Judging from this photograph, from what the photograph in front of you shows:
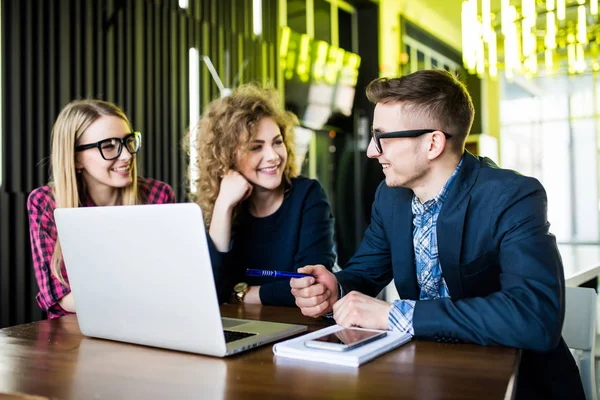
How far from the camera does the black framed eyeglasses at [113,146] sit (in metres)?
2.29

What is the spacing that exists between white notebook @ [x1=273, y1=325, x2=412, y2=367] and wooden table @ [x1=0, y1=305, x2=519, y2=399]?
2 cm

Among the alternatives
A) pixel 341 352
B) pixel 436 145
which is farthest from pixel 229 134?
pixel 341 352

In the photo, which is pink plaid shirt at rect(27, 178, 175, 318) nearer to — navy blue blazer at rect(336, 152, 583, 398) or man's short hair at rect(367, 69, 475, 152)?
navy blue blazer at rect(336, 152, 583, 398)

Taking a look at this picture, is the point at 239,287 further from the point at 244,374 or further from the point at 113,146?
Result: the point at 244,374

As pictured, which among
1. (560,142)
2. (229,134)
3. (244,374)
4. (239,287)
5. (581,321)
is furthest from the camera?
(560,142)

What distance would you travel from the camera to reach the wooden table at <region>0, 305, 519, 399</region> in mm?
926

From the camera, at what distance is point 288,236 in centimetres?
224

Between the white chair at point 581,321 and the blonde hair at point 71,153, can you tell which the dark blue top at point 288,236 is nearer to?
the blonde hair at point 71,153

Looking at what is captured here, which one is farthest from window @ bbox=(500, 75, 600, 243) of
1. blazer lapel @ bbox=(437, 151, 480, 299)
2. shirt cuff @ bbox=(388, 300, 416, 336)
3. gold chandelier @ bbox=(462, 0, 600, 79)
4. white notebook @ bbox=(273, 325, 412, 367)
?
white notebook @ bbox=(273, 325, 412, 367)

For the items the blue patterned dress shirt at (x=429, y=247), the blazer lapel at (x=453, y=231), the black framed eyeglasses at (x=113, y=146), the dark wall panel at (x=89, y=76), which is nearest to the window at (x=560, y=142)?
the dark wall panel at (x=89, y=76)

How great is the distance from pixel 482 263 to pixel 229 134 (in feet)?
3.62

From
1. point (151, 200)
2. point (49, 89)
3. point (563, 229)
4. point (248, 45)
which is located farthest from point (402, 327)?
point (563, 229)

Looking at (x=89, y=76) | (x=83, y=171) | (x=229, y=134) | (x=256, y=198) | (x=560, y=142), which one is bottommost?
(x=256, y=198)

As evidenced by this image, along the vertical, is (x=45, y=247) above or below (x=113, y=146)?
below
